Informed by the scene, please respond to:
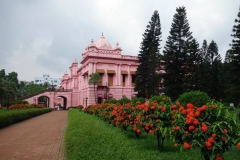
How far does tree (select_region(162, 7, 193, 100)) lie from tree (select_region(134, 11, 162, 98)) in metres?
1.32

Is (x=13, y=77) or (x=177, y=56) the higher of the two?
(x=13, y=77)

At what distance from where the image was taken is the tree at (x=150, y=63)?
2531cm

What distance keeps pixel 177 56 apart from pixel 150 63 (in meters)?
3.27

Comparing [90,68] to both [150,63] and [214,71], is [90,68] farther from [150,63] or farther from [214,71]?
[214,71]

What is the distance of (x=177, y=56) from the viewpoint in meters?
23.5

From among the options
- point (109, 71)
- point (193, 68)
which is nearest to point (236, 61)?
point (193, 68)

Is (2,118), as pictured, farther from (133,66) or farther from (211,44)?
(211,44)

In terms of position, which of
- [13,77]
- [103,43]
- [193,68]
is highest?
[103,43]

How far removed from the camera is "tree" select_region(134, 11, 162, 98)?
25.3m

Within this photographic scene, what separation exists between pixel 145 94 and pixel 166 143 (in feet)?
67.3

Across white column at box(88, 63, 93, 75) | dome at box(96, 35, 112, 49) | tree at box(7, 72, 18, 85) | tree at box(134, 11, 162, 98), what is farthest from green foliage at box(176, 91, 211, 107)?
tree at box(7, 72, 18, 85)

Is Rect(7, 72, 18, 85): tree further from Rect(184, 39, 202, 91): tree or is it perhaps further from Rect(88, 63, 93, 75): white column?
Rect(184, 39, 202, 91): tree

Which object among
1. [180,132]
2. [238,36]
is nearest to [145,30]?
[238,36]

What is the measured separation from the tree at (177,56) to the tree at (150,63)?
1.32 meters
